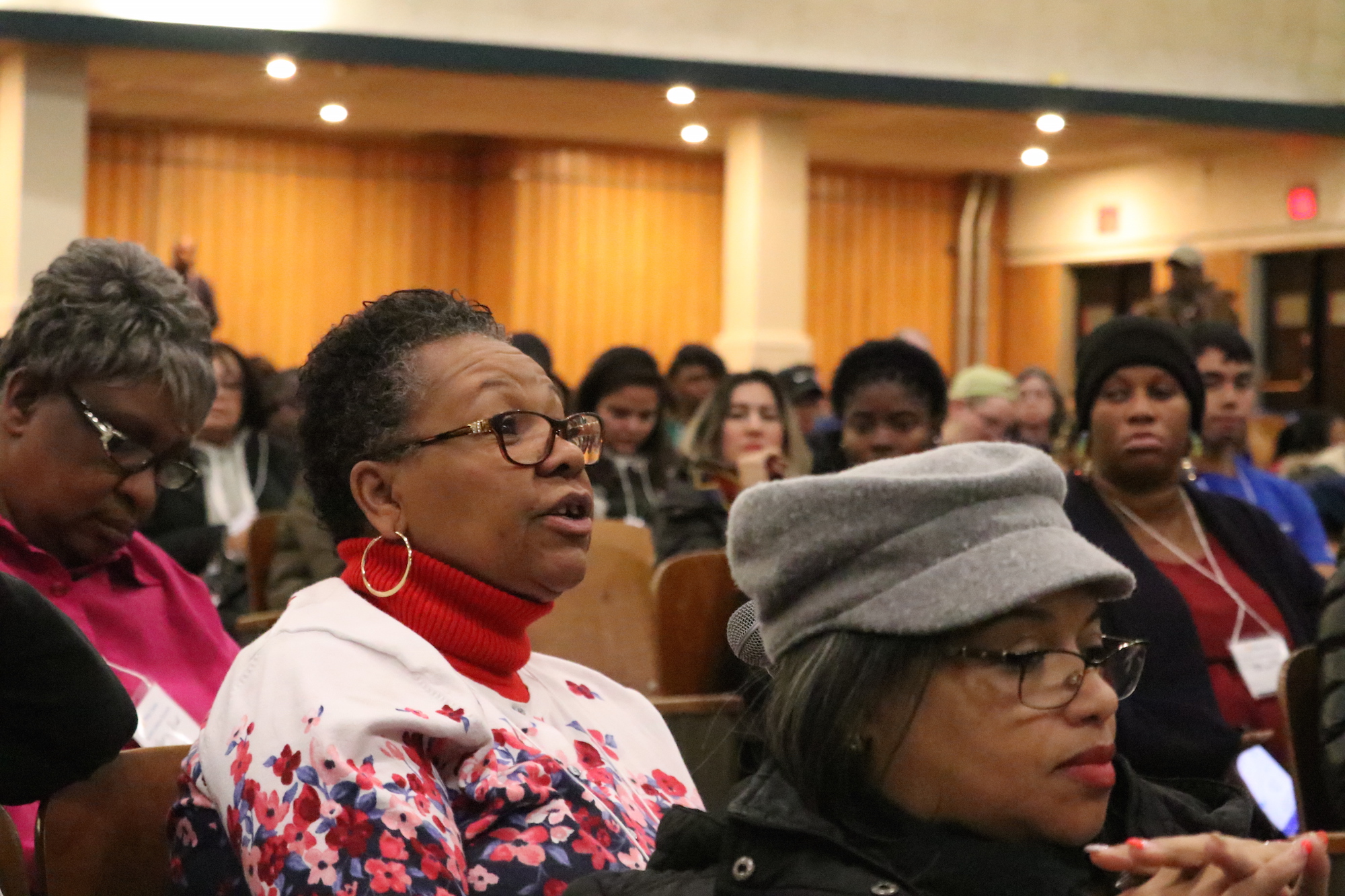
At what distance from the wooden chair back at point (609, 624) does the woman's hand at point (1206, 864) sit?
222 cm

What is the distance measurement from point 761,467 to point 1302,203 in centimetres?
847

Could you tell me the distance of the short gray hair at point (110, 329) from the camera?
2.21 m

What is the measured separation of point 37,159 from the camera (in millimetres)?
9156

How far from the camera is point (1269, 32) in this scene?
1113 cm

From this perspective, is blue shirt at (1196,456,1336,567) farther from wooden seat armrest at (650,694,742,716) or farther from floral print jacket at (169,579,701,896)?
floral print jacket at (169,579,701,896)

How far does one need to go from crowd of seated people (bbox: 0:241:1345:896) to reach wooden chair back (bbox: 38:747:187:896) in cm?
4

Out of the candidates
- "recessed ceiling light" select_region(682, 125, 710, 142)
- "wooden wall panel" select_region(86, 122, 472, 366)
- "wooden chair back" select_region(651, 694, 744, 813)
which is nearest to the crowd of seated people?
"wooden chair back" select_region(651, 694, 744, 813)

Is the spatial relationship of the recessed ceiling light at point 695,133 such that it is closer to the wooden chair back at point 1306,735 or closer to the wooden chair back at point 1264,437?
the wooden chair back at point 1264,437

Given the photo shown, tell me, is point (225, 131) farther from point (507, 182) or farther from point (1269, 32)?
point (1269, 32)

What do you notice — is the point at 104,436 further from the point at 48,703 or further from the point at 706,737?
the point at 706,737

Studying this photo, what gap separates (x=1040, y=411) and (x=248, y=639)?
20.0 feet

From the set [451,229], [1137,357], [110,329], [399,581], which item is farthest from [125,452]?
[451,229]

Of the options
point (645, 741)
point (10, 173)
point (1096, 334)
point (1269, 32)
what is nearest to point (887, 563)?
point (645, 741)

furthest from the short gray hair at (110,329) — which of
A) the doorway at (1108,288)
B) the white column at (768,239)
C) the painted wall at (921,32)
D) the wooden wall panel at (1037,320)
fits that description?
the wooden wall panel at (1037,320)
